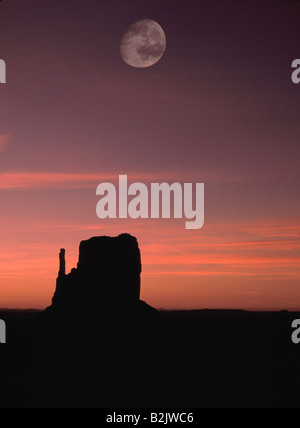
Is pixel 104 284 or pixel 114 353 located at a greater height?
pixel 104 284

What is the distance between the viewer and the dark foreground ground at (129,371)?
237ft

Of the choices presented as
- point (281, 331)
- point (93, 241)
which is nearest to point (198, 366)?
point (93, 241)

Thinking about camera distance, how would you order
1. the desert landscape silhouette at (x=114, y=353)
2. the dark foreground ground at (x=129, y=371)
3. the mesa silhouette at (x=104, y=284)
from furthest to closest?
the mesa silhouette at (x=104, y=284), the desert landscape silhouette at (x=114, y=353), the dark foreground ground at (x=129, y=371)

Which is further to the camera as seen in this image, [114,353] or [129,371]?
[114,353]

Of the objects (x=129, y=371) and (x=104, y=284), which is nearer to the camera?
(x=129, y=371)

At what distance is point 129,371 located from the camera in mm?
91750

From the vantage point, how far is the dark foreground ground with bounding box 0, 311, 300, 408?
237 feet

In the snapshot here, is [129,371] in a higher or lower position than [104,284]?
lower

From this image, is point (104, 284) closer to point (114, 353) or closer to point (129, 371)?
point (114, 353)

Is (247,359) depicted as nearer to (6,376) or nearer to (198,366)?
(198,366)

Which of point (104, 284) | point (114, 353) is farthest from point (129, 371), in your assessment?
point (104, 284)
